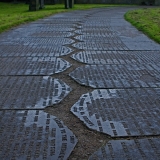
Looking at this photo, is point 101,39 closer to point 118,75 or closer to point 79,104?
point 118,75

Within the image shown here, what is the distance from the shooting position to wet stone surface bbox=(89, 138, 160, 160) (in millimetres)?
1562

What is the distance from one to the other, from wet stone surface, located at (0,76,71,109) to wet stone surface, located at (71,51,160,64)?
2.80 ft

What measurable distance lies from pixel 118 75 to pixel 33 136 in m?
1.36

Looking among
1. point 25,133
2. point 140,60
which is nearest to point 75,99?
point 25,133

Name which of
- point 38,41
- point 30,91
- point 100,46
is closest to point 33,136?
point 30,91

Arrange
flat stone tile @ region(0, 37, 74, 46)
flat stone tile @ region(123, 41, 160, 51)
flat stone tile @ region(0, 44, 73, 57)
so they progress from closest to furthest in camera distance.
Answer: flat stone tile @ region(0, 44, 73, 57), flat stone tile @ region(123, 41, 160, 51), flat stone tile @ region(0, 37, 74, 46)

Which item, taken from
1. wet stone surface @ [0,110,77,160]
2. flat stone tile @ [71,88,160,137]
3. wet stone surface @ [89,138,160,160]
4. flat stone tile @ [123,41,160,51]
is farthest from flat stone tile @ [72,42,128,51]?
wet stone surface @ [89,138,160,160]

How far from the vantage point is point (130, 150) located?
1.62m

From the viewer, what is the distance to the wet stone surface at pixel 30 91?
88.0 inches

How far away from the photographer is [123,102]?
7.47ft

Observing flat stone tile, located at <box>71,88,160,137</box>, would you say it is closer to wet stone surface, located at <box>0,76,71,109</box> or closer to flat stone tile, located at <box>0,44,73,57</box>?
wet stone surface, located at <box>0,76,71,109</box>

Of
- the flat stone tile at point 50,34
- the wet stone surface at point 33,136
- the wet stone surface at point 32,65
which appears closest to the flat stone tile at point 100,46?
the wet stone surface at point 32,65

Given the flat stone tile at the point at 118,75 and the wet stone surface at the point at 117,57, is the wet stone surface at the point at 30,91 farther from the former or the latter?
the wet stone surface at the point at 117,57

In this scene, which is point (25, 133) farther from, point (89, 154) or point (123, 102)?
point (123, 102)
